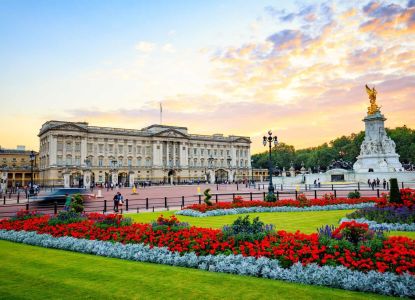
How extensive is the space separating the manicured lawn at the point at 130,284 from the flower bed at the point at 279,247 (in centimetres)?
54

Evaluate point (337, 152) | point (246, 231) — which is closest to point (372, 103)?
point (246, 231)

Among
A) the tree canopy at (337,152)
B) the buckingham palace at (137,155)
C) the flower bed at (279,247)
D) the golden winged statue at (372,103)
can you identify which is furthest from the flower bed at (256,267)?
the tree canopy at (337,152)

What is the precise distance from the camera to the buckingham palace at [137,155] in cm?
9769

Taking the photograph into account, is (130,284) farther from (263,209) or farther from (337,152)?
(337,152)

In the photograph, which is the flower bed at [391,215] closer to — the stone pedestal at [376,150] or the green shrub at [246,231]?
the green shrub at [246,231]

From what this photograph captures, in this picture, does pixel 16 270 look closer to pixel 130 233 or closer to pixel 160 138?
pixel 130 233

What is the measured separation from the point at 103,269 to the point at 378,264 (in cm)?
647

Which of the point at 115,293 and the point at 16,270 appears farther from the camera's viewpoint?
the point at 16,270

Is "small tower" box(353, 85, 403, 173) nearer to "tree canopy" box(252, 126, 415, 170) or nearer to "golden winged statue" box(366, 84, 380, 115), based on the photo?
"golden winged statue" box(366, 84, 380, 115)

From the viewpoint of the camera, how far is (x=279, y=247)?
8.88 m

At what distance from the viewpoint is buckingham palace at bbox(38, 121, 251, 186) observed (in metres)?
97.7

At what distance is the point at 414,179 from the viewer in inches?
1928

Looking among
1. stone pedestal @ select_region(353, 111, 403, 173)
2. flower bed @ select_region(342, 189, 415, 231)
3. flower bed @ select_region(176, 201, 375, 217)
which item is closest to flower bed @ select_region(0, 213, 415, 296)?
flower bed @ select_region(342, 189, 415, 231)

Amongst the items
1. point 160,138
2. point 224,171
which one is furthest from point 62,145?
point 224,171
